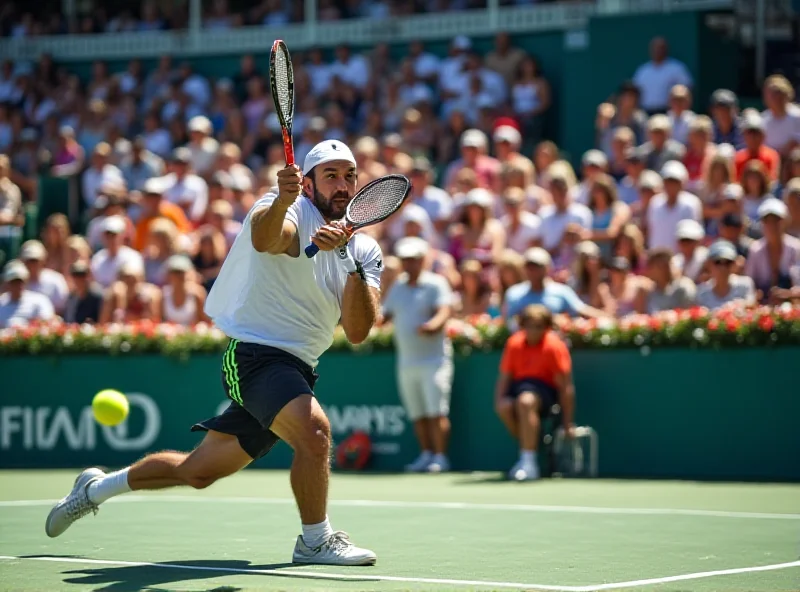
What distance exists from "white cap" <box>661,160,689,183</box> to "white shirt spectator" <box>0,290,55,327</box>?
689 cm

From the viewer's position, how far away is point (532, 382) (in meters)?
12.8

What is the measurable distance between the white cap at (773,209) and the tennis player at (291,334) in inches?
260

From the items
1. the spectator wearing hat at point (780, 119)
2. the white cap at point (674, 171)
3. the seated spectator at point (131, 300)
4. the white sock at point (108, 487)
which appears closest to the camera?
the white sock at point (108, 487)

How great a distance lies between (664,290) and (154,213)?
6.71 metres

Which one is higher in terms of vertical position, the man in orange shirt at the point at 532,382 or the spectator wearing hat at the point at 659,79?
the spectator wearing hat at the point at 659,79

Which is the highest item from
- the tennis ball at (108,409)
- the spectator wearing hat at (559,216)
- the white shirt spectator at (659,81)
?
the white shirt spectator at (659,81)

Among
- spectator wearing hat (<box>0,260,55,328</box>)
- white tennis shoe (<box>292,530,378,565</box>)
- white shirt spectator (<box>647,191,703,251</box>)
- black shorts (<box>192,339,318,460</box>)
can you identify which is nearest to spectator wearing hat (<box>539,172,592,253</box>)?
white shirt spectator (<box>647,191,703,251</box>)

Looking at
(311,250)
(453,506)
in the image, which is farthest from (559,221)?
(311,250)

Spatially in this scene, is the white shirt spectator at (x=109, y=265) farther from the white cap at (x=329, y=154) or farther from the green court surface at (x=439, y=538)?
the white cap at (x=329, y=154)

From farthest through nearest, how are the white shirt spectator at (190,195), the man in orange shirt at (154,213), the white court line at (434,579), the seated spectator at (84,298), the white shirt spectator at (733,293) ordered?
the white shirt spectator at (190,195)
the man in orange shirt at (154,213)
the seated spectator at (84,298)
the white shirt spectator at (733,293)
the white court line at (434,579)

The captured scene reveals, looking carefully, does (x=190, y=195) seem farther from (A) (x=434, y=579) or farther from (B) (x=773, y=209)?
(A) (x=434, y=579)

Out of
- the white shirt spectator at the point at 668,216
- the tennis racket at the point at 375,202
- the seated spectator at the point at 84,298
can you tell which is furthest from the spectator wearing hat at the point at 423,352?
the tennis racket at the point at 375,202

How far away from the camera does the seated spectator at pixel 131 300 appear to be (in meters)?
15.7

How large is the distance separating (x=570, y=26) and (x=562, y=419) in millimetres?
8415
